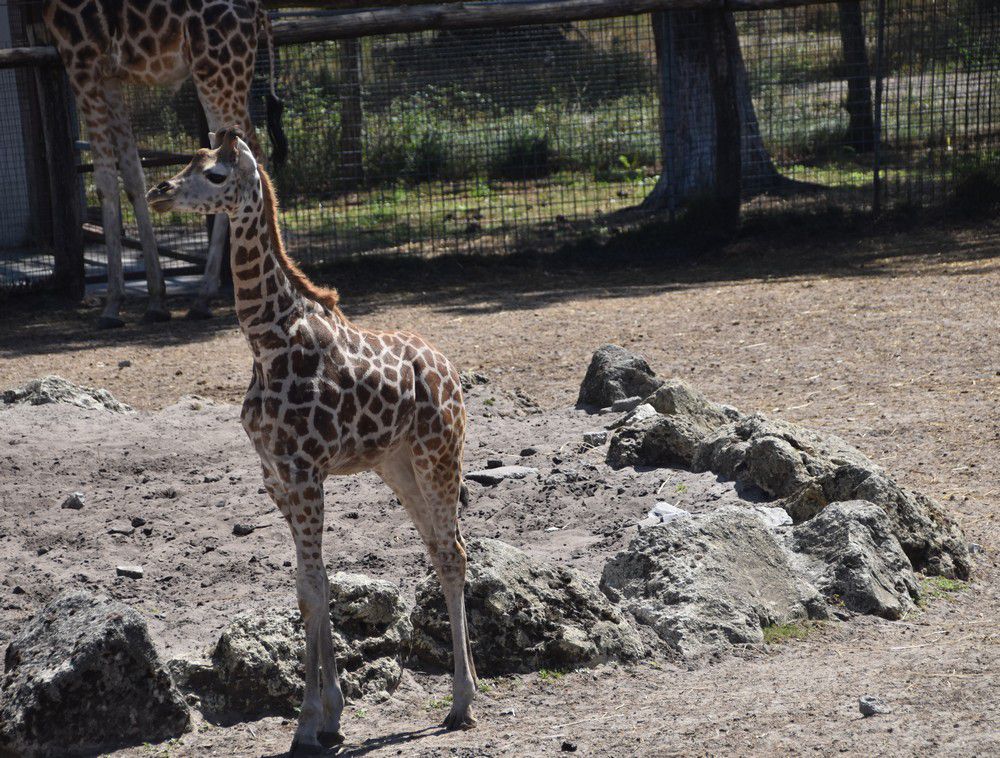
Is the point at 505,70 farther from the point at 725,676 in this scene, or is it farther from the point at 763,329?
the point at 725,676

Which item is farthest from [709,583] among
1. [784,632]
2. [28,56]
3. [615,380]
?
[28,56]

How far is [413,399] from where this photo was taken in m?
4.60

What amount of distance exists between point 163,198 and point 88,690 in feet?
5.65

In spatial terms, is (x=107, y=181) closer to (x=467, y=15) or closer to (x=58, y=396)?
(x=58, y=396)

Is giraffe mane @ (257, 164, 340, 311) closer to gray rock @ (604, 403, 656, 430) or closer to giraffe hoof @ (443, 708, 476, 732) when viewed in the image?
giraffe hoof @ (443, 708, 476, 732)

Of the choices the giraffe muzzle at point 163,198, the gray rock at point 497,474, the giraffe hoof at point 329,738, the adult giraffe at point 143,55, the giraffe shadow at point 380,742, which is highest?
the adult giraffe at point 143,55

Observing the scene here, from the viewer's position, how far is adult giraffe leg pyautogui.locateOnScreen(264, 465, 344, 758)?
430 cm

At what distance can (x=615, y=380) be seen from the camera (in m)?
8.16

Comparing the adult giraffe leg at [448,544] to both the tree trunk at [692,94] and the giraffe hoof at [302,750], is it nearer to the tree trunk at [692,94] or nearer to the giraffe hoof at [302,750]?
the giraffe hoof at [302,750]

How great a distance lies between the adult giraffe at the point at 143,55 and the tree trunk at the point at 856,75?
711 centimetres

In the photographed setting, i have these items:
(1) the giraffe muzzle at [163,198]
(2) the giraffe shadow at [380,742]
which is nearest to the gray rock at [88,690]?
(2) the giraffe shadow at [380,742]

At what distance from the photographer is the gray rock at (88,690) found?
437 cm

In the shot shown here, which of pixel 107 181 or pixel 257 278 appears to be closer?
pixel 257 278

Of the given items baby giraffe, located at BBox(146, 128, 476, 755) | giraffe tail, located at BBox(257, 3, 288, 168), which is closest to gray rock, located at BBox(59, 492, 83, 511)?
baby giraffe, located at BBox(146, 128, 476, 755)
